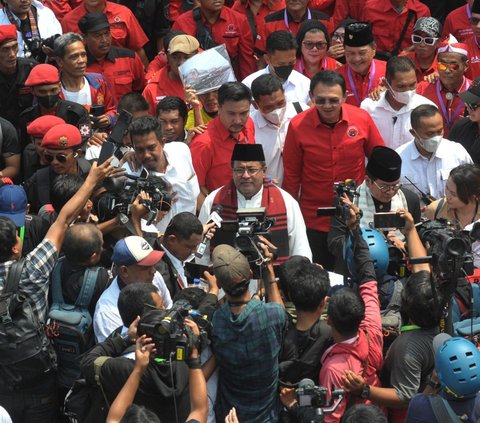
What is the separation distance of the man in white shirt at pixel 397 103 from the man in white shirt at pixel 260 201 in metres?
1.88

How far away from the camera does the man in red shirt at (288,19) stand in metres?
11.7

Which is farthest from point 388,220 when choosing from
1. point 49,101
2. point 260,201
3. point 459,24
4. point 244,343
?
point 459,24

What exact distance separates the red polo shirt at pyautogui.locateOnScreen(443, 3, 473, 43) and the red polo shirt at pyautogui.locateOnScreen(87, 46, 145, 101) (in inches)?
124

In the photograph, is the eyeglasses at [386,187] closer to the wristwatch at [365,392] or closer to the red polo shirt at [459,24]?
the wristwatch at [365,392]

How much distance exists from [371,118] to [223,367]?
3.47m

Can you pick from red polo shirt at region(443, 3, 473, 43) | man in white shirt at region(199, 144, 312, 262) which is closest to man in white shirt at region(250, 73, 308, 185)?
man in white shirt at region(199, 144, 312, 262)

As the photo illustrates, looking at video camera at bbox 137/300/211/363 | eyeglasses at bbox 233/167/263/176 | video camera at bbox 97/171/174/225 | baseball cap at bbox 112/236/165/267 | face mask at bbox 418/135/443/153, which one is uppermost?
video camera at bbox 137/300/211/363

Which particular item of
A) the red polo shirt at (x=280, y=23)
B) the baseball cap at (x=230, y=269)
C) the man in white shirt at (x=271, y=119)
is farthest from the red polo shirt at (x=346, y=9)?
the baseball cap at (x=230, y=269)

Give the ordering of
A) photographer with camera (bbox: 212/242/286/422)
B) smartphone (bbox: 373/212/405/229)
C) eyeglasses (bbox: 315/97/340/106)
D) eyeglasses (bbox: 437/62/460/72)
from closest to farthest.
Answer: photographer with camera (bbox: 212/242/286/422) → smartphone (bbox: 373/212/405/229) → eyeglasses (bbox: 315/97/340/106) → eyeglasses (bbox: 437/62/460/72)

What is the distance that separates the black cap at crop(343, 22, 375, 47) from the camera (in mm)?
10484

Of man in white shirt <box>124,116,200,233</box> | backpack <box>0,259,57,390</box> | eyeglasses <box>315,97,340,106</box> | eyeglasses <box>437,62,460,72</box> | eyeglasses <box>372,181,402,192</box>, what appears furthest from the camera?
eyeglasses <box>437,62,460,72</box>

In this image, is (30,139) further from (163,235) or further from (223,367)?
(223,367)

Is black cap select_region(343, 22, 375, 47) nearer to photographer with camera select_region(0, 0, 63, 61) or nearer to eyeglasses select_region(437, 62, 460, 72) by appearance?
eyeglasses select_region(437, 62, 460, 72)

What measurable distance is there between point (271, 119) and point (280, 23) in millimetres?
2205
